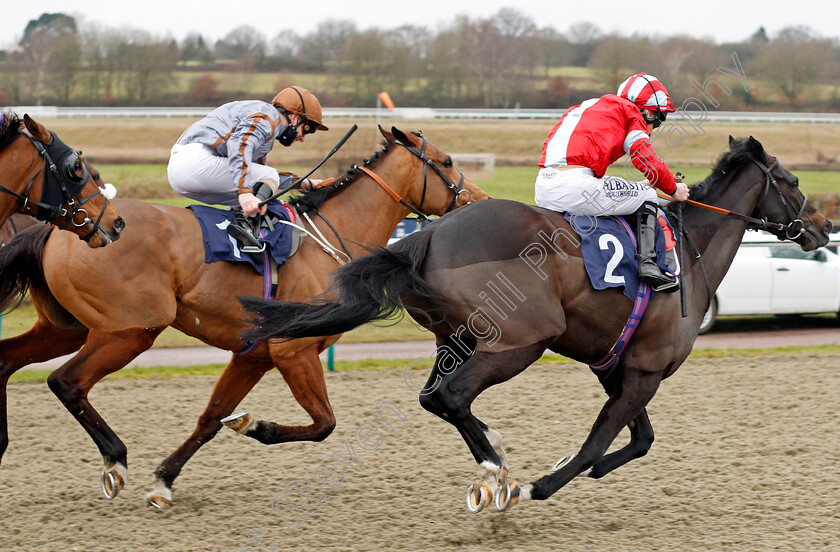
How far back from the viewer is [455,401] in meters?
3.56

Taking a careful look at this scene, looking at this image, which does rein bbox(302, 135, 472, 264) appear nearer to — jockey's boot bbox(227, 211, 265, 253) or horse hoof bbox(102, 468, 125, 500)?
jockey's boot bbox(227, 211, 265, 253)

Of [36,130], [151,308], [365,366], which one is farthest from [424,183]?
[365,366]

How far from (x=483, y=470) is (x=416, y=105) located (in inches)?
967

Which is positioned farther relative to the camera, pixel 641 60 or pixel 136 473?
pixel 641 60

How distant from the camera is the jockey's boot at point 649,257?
385 cm

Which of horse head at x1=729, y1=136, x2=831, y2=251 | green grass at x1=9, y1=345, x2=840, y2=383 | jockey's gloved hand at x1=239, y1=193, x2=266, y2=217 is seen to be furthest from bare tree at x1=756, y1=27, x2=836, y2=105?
jockey's gloved hand at x1=239, y1=193, x2=266, y2=217

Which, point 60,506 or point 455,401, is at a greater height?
point 455,401

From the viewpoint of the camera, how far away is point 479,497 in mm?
3752

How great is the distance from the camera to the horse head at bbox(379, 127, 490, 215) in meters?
4.89

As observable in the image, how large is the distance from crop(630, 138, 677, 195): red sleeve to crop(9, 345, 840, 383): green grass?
293 cm

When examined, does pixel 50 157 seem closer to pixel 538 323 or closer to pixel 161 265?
pixel 161 265

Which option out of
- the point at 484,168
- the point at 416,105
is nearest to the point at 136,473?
the point at 484,168

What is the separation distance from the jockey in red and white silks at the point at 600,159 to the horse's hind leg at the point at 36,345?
2.48 meters

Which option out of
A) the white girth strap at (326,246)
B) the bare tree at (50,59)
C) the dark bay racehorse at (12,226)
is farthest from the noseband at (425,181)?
the bare tree at (50,59)
